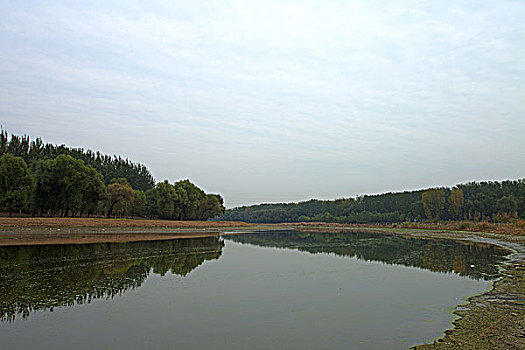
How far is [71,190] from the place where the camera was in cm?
7025

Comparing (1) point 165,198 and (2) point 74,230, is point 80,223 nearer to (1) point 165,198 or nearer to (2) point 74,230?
(2) point 74,230

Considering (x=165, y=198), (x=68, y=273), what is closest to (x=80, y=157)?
(x=165, y=198)

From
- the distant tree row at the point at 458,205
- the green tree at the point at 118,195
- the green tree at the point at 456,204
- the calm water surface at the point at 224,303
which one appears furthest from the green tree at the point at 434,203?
the calm water surface at the point at 224,303

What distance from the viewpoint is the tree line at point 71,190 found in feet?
205

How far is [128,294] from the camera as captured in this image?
17.9 m

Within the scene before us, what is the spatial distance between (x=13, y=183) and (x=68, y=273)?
49.1m

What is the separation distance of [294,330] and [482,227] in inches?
3034

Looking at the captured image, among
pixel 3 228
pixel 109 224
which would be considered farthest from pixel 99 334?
pixel 109 224

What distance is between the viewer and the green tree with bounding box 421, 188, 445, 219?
13400 centimetres

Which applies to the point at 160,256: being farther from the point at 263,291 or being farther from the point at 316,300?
the point at 316,300

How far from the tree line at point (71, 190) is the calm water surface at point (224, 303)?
39.5 meters

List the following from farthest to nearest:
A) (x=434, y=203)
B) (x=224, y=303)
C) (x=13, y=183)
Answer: (x=434, y=203) → (x=13, y=183) → (x=224, y=303)

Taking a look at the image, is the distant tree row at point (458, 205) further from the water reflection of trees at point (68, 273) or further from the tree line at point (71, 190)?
the water reflection of trees at point (68, 273)

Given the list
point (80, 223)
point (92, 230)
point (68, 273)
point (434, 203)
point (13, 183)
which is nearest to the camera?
point (68, 273)
